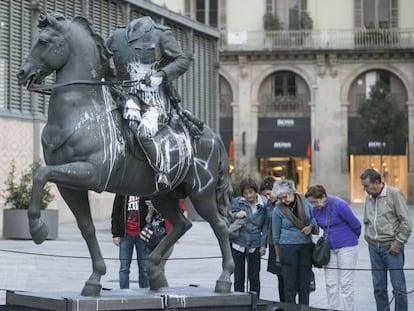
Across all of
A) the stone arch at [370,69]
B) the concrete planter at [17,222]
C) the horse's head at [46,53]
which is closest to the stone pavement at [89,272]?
the concrete planter at [17,222]

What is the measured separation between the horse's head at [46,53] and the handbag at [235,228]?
439 centimetres

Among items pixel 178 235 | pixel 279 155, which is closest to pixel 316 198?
pixel 178 235

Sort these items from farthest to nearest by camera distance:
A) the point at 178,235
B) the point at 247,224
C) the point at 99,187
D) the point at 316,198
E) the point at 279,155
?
the point at 279,155 < the point at 247,224 < the point at 316,198 < the point at 178,235 < the point at 99,187

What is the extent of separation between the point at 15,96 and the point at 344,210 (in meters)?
17.4

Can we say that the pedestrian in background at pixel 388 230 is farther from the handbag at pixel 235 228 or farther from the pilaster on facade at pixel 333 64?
the pilaster on facade at pixel 333 64

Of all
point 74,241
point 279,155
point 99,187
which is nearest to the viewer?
point 99,187

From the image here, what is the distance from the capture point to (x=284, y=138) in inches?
2413

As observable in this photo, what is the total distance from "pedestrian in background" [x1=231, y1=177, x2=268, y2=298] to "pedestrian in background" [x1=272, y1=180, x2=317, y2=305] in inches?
28.5

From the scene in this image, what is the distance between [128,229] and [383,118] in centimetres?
→ 4619

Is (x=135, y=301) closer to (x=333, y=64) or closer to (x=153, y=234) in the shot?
(x=153, y=234)

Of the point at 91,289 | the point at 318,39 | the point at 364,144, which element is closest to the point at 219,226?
the point at 91,289

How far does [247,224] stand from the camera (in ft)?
43.1

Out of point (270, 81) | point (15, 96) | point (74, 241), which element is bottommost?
point (74, 241)

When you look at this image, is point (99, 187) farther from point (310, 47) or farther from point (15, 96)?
point (310, 47)
